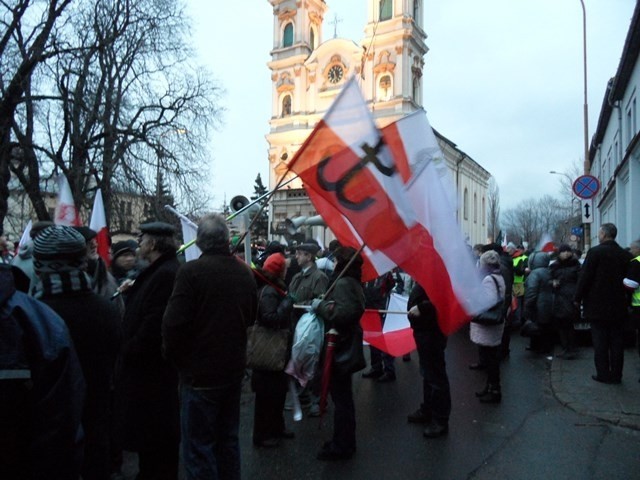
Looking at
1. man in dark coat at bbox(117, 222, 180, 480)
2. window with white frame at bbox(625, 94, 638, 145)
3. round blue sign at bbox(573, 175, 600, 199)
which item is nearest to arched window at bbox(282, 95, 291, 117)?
window with white frame at bbox(625, 94, 638, 145)

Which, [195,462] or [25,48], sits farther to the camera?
[25,48]

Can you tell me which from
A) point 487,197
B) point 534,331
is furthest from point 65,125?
point 487,197

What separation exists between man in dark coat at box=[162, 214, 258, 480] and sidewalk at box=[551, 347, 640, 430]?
415 centimetres

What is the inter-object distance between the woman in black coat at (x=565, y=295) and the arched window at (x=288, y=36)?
182ft

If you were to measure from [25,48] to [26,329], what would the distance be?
58.0 feet

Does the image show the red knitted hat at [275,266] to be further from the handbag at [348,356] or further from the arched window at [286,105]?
the arched window at [286,105]

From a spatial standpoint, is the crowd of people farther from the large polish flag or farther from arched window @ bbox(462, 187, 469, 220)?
arched window @ bbox(462, 187, 469, 220)

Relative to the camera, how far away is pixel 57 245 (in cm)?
274

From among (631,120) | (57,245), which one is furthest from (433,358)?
(631,120)

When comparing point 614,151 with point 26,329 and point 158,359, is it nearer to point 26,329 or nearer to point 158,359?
point 158,359

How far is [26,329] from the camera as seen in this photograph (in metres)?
1.81

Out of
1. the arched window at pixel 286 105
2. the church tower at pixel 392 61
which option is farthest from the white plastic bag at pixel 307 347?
the arched window at pixel 286 105

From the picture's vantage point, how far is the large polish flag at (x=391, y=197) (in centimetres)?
428

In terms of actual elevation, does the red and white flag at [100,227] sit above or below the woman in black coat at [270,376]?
above
